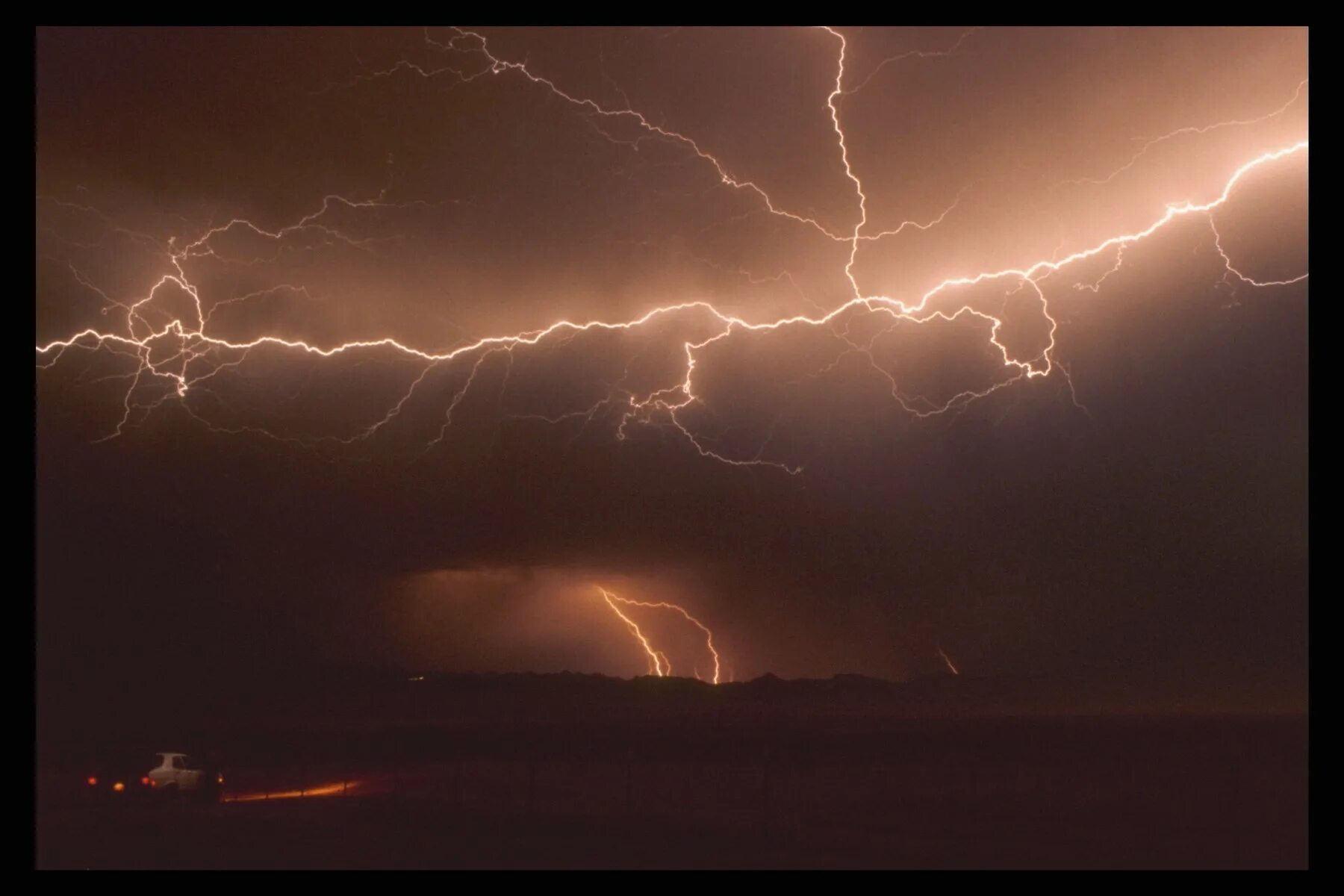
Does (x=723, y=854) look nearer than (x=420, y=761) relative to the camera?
Yes

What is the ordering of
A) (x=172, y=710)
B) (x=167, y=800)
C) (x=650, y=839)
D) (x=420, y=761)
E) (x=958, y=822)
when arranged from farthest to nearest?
1. (x=172, y=710)
2. (x=420, y=761)
3. (x=167, y=800)
4. (x=958, y=822)
5. (x=650, y=839)

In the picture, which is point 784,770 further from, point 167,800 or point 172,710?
point 172,710

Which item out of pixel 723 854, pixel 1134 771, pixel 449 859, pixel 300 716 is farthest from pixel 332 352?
pixel 300 716

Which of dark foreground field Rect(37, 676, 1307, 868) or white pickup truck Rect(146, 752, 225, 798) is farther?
white pickup truck Rect(146, 752, 225, 798)

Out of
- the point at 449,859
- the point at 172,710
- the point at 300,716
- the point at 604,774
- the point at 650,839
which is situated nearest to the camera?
the point at 449,859
